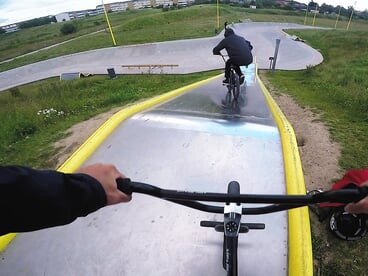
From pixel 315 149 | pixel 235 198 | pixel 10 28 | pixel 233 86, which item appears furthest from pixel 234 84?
pixel 10 28

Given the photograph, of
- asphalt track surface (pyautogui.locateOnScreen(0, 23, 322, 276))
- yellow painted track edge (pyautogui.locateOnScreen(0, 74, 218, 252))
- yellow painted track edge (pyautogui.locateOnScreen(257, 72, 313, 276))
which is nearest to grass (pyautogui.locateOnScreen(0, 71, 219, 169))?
yellow painted track edge (pyautogui.locateOnScreen(0, 74, 218, 252))

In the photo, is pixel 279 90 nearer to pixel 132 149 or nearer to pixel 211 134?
pixel 211 134

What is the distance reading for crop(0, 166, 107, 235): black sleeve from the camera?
1.04 metres

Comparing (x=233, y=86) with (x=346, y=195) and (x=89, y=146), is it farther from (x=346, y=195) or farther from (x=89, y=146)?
(x=346, y=195)

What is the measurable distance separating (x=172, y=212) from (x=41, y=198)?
1.91 meters

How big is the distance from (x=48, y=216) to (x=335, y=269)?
2999mm

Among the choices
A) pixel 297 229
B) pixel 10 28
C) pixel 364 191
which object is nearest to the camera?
pixel 364 191

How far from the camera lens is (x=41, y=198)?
1082mm

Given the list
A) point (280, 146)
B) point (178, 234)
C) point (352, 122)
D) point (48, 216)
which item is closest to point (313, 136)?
point (352, 122)

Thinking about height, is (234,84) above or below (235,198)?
below

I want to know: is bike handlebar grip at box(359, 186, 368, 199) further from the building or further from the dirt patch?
the building

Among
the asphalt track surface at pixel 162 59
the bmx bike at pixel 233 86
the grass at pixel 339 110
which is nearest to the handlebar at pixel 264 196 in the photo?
the grass at pixel 339 110

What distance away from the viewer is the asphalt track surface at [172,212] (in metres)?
2.42

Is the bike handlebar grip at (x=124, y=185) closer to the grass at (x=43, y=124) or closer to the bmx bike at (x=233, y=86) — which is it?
the grass at (x=43, y=124)
